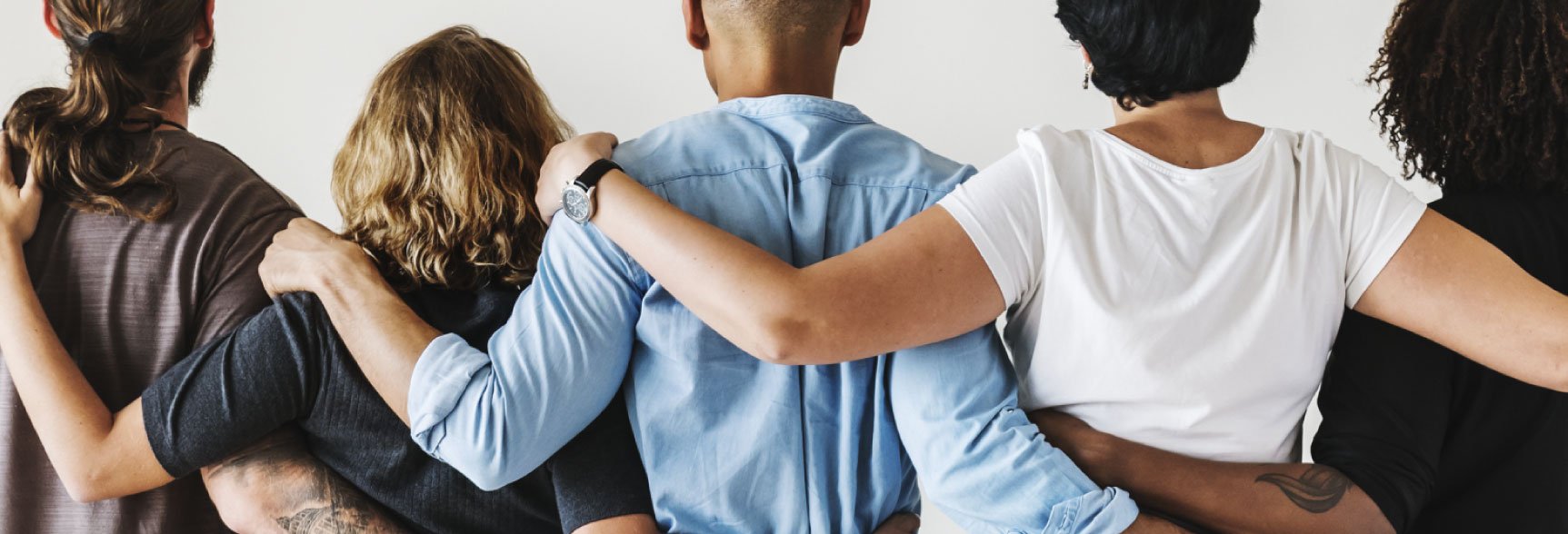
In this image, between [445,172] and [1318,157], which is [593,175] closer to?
[445,172]

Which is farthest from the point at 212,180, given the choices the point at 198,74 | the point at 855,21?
the point at 855,21

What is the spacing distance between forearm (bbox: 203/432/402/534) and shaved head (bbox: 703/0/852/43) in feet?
2.32

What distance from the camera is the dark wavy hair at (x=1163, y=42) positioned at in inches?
47.1

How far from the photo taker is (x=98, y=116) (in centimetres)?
154

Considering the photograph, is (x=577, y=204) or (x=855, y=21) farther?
(x=855, y=21)

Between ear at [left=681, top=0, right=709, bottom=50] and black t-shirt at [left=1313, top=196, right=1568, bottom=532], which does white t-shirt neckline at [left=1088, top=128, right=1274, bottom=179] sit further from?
ear at [left=681, top=0, right=709, bottom=50]

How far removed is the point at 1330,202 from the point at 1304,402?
0.21 metres

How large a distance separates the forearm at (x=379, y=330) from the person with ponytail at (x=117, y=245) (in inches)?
8.1

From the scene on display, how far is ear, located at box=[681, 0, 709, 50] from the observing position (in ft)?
4.56

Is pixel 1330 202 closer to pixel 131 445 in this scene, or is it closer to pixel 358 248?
pixel 358 248

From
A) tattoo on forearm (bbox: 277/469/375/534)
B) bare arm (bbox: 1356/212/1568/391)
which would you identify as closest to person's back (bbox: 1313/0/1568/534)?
bare arm (bbox: 1356/212/1568/391)

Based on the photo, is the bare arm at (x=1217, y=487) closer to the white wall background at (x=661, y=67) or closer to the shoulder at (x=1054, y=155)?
the shoulder at (x=1054, y=155)

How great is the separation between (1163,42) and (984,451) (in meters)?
0.43

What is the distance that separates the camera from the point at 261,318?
1.43 meters
